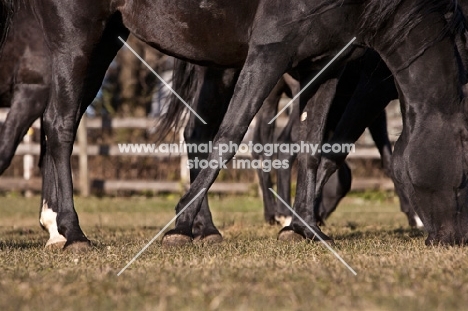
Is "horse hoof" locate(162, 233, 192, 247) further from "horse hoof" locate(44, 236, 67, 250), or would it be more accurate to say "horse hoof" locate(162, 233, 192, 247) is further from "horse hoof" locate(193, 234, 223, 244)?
"horse hoof" locate(44, 236, 67, 250)

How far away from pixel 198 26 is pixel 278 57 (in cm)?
72

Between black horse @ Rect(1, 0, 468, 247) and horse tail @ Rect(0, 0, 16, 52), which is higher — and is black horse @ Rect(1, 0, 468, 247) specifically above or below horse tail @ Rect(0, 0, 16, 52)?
below

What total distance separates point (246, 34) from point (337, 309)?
289 centimetres

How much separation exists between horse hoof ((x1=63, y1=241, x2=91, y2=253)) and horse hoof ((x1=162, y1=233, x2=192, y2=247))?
54cm

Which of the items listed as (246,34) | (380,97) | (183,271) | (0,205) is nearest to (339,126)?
(380,97)

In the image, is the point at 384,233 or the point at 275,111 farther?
the point at 275,111

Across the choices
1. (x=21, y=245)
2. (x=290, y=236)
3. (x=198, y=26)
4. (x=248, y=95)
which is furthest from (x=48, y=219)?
(x=248, y=95)

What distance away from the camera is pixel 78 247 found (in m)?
5.66

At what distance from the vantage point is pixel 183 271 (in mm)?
4211

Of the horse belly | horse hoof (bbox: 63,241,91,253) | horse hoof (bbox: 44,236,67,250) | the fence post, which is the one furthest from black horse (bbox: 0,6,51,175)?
the fence post

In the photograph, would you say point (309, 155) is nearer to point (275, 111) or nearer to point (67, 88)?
point (67, 88)

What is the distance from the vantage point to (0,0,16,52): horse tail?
6625mm

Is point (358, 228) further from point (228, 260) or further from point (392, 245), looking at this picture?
point (228, 260)

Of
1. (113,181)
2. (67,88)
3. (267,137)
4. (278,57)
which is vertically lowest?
(113,181)
